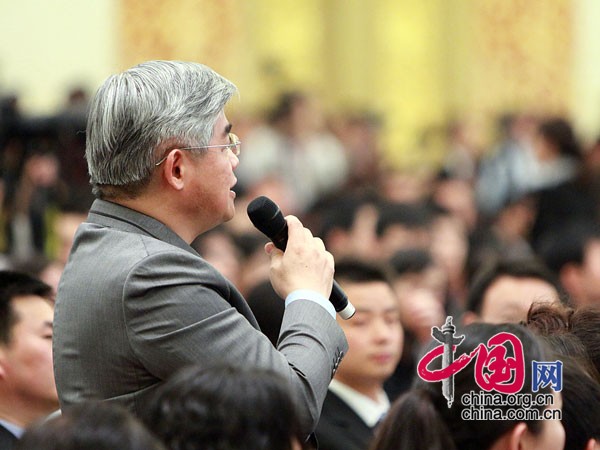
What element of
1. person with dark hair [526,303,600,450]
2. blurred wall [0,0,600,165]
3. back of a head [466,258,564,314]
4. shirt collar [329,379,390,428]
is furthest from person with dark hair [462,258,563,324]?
blurred wall [0,0,600,165]

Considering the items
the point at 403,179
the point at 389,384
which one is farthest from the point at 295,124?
the point at 389,384

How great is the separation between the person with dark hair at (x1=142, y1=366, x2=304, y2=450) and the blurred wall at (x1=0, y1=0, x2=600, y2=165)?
Answer: 326 inches

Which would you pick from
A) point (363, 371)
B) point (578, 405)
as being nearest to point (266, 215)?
point (578, 405)

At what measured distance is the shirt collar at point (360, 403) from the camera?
425 cm

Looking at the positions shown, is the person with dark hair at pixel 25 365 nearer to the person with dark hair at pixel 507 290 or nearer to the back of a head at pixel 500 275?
the person with dark hair at pixel 507 290

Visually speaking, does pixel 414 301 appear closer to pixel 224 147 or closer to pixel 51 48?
pixel 224 147

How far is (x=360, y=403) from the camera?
4.28 metres

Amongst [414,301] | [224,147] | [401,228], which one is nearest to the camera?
[224,147]

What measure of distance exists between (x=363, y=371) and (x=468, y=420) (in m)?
1.67

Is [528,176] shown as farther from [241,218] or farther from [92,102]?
[92,102]

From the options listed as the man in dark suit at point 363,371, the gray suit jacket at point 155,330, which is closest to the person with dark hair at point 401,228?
the man in dark suit at point 363,371

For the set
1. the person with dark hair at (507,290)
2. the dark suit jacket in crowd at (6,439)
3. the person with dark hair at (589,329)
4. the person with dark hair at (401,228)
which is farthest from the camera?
the person with dark hair at (401,228)

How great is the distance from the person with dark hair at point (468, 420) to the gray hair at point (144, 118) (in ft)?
2.26

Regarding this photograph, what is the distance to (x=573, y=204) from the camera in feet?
29.7
